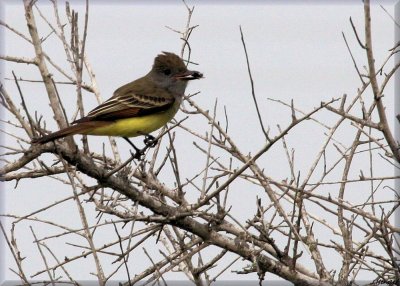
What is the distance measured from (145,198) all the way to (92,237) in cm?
57

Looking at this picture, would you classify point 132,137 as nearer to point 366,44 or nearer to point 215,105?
point 215,105

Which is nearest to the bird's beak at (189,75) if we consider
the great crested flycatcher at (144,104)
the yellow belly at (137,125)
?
the great crested flycatcher at (144,104)

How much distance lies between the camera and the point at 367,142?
5.97 m

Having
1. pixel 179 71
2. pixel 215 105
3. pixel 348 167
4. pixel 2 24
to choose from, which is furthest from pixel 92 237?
pixel 179 71

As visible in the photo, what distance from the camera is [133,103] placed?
7.60 m

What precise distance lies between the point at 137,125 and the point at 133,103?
1.34ft

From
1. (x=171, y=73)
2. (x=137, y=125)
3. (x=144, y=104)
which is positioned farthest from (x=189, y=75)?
(x=137, y=125)

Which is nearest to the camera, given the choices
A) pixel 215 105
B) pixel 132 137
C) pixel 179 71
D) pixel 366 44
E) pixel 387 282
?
pixel 366 44

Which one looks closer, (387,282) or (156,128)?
(387,282)

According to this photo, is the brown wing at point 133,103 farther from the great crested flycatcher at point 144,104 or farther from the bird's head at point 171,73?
the bird's head at point 171,73

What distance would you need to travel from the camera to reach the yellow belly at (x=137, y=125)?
6906mm

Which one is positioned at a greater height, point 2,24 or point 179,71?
point 179,71

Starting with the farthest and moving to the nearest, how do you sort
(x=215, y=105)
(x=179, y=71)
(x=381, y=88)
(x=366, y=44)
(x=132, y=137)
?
(x=179, y=71)
(x=132, y=137)
(x=215, y=105)
(x=381, y=88)
(x=366, y=44)

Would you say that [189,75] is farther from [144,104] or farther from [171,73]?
[144,104]
